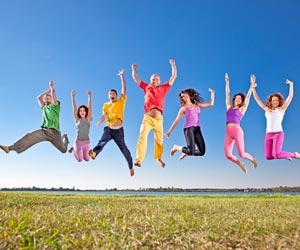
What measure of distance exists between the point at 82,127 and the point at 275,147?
526cm

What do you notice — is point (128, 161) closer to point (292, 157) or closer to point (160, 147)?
point (160, 147)

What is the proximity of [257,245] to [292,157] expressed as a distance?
506cm

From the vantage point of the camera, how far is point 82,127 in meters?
11.5

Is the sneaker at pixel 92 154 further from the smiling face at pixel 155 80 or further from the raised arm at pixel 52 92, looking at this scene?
the smiling face at pixel 155 80

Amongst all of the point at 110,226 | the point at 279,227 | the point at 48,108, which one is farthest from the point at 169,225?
the point at 48,108

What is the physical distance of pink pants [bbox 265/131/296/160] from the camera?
10.5 m

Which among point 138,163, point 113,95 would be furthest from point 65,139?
point 138,163

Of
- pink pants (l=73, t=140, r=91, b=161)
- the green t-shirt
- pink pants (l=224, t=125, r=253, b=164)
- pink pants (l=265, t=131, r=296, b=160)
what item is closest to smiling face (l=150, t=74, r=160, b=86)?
pink pants (l=224, t=125, r=253, b=164)

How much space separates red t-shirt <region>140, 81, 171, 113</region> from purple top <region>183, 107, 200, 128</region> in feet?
2.28

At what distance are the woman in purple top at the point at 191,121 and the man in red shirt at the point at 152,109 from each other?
0.48 m

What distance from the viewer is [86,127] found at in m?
11.6

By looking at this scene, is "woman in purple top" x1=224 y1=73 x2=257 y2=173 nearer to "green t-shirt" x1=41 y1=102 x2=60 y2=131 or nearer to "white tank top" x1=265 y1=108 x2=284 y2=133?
"white tank top" x1=265 y1=108 x2=284 y2=133

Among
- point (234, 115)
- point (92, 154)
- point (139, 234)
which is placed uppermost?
point (234, 115)

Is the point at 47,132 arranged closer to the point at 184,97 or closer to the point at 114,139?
the point at 114,139
